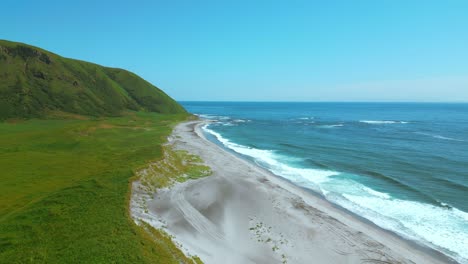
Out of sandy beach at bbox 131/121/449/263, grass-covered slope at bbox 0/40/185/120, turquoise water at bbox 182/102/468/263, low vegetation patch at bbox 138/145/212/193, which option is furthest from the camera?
grass-covered slope at bbox 0/40/185/120

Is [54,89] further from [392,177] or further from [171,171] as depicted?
[392,177]

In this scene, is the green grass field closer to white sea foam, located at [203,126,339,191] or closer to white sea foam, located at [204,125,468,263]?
white sea foam, located at [203,126,339,191]

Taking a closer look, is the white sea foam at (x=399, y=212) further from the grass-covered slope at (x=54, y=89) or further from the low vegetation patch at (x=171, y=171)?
the grass-covered slope at (x=54, y=89)

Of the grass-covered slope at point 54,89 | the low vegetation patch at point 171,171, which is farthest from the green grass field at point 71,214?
the grass-covered slope at point 54,89

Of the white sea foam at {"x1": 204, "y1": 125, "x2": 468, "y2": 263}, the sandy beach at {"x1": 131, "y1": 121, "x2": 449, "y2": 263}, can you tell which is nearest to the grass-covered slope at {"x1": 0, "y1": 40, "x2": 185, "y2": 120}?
the sandy beach at {"x1": 131, "y1": 121, "x2": 449, "y2": 263}

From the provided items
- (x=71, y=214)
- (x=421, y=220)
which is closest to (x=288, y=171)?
(x=421, y=220)

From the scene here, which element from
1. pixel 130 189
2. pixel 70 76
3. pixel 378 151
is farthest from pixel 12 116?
pixel 378 151
